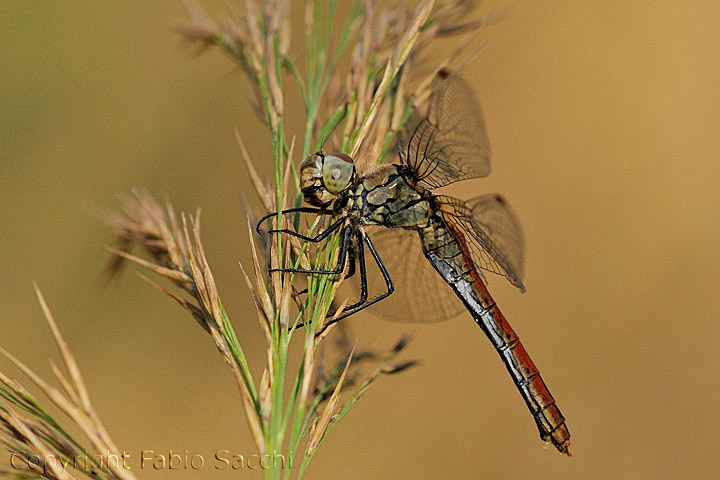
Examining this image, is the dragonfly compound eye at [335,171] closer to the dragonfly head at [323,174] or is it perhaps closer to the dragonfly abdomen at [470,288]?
the dragonfly head at [323,174]

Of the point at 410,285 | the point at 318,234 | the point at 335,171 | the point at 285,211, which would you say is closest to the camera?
the point at 285,211

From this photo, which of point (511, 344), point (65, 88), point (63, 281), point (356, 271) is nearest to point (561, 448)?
point (511, 344)

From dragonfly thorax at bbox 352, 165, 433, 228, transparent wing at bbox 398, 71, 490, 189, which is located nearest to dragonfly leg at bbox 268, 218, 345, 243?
dragonfly thorax at bbox 352, 165, 433, 228

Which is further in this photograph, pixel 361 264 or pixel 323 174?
pixel 361 264

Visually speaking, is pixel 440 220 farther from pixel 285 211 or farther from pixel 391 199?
pixel 285 211

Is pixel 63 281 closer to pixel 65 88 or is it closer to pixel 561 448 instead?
pixel 65 88

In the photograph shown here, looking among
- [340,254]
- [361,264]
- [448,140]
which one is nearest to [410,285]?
[361,264]

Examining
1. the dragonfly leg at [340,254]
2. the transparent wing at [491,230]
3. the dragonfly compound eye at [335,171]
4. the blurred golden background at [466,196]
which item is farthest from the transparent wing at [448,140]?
the blurred golden background at [466,196]
